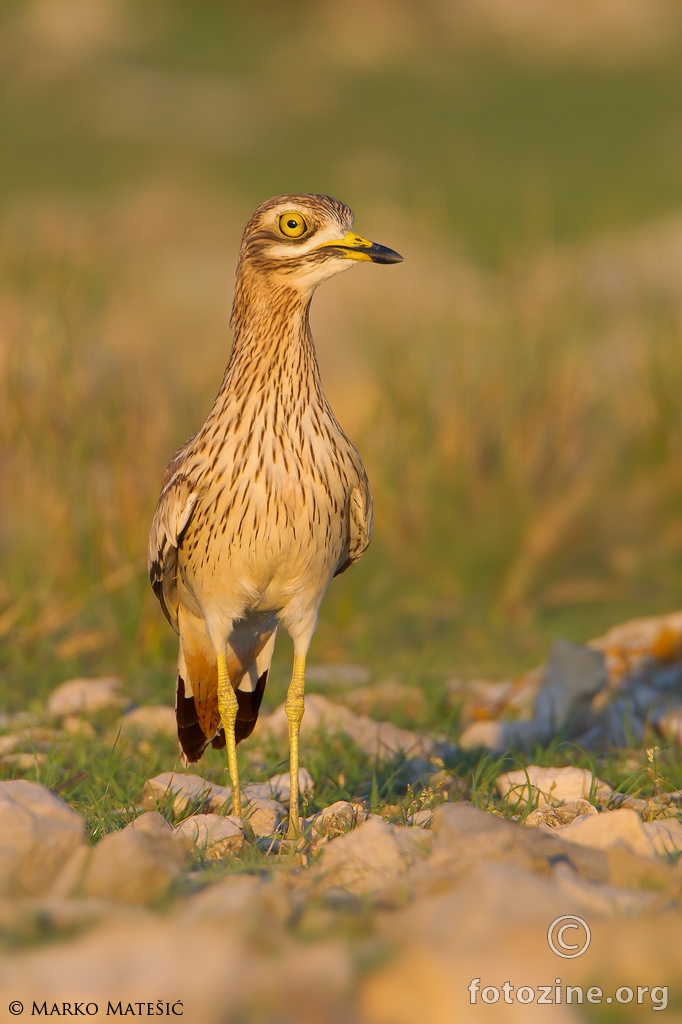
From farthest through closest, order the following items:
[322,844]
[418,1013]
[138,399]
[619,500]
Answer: [619,500] → [138,399] → [322,844] → [418,1013]

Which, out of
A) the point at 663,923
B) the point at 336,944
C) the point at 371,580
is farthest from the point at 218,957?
the point at 371,580

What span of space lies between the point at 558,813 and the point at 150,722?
203cm

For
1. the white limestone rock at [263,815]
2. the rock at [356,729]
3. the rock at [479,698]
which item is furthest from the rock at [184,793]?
the rock at [479,698]

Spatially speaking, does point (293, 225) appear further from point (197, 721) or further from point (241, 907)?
point (241, 907)

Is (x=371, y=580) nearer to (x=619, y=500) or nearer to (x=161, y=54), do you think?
(x=619, y=500)

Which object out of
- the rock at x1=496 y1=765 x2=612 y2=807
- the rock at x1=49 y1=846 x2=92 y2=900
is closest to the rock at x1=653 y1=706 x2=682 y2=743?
the rock at x1=496 y1=765 x2=612 y2=807

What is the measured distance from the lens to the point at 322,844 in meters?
3.24

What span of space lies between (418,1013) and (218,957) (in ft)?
1.06

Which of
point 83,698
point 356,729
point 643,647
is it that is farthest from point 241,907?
point 643,647

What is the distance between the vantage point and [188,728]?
4.43 m

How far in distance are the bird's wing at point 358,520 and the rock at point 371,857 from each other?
1.34 metres

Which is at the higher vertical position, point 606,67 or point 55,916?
point 606,67

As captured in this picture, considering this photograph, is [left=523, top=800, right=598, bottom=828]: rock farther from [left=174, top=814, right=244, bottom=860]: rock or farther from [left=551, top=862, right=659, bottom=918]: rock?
[left=551, top=862, right=659, bottom=918]: rock

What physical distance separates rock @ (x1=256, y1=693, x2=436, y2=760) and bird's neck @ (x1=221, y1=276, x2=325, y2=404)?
4.17 ft
